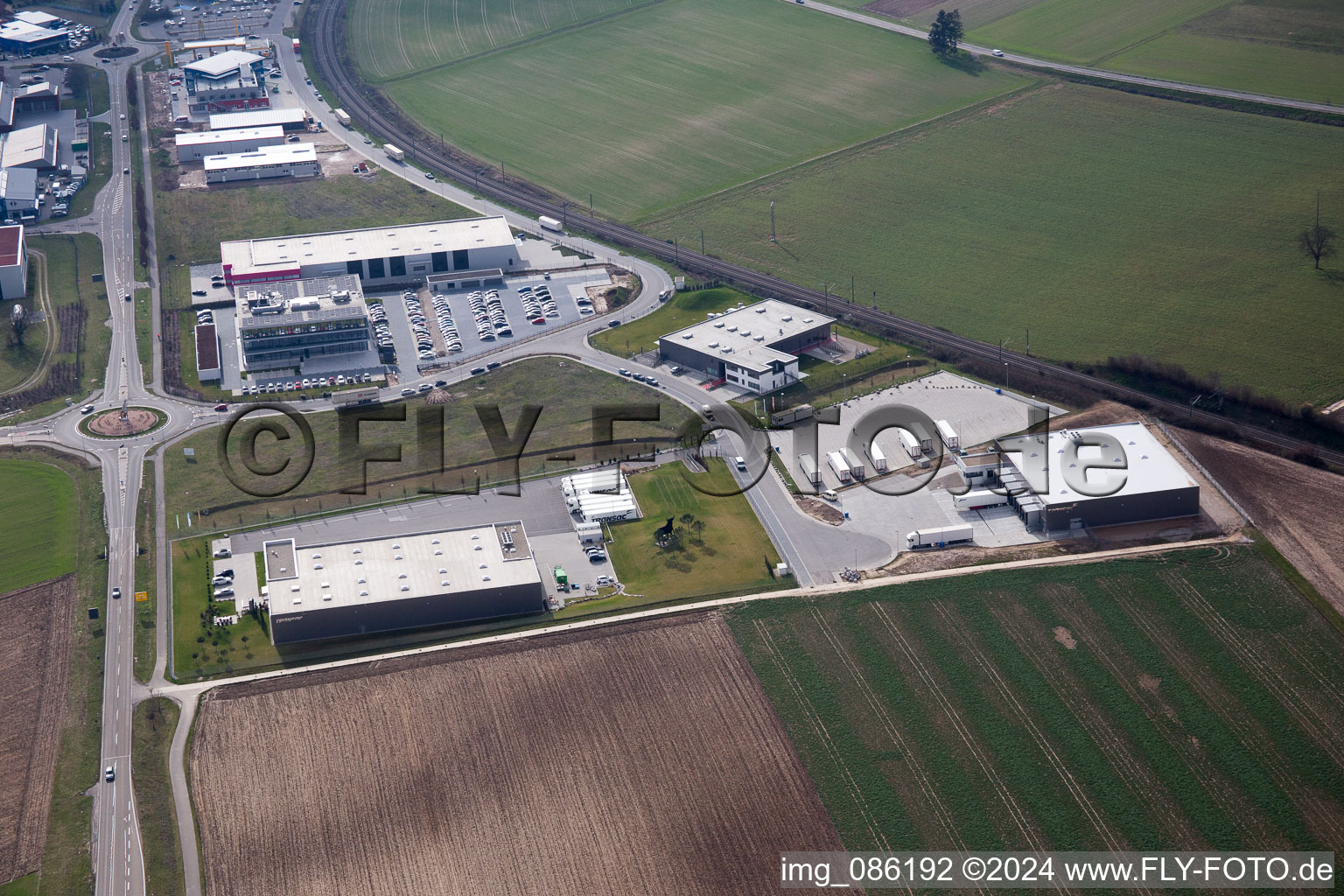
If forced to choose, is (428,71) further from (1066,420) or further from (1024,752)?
(1024,752)

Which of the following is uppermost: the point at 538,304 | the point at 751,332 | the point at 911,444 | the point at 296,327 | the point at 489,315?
the point at 296,327

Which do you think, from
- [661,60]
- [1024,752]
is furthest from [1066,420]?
[661,60]

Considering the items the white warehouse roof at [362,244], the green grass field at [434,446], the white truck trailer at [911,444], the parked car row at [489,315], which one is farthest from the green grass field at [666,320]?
the white truck trailer at [911,444]

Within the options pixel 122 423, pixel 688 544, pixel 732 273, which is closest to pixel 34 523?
pixel 122 423

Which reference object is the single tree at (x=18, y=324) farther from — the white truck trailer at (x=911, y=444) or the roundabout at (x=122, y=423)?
the white truck trailer at (x=911, y=444)

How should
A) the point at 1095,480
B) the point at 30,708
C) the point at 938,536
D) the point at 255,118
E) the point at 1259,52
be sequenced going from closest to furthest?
the point at 30,708
the point at 938,536
the point at 1095,480
the point at 255,118
the point at 1259,52

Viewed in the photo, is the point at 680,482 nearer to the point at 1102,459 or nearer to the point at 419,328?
the point at 1102,459

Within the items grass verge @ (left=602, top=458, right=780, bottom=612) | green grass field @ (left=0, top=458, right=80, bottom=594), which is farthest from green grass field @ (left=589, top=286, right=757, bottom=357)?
green grass field @ (left=0, top=458, right=80, bottom=594)
